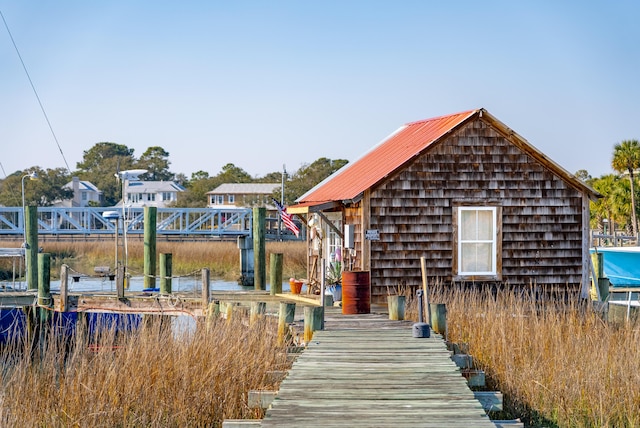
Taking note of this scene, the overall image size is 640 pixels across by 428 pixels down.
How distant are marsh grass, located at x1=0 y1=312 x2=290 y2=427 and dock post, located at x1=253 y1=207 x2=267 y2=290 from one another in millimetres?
14153

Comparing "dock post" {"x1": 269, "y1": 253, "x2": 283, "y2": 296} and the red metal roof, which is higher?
the red metal roof

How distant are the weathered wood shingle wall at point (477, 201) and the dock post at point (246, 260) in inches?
635

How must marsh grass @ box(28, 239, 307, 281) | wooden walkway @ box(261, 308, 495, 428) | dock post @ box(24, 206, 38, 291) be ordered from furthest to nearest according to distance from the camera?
marsh grass @ box(28, 239, 307, 281)
dock post @ box(24, 206, 38, 291)
wooden walkway @ box(261, 308, 495, 428)

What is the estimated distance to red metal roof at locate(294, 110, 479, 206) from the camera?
20.6m

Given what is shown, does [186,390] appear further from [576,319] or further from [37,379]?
[576,319]

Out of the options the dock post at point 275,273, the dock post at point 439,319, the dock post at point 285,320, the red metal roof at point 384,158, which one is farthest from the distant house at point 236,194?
the dock post at point 439,319

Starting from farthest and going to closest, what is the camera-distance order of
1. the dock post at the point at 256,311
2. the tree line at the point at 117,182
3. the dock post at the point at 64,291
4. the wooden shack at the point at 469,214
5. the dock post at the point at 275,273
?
1. the tree line at the point at 117,182
2. the dock post at the point at 275,273
3. the dock post at the point at 64,291
4. the wooden shack at the point at 469,214
5. the dock post at the point at 256,311

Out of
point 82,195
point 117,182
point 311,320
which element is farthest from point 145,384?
point 82,195

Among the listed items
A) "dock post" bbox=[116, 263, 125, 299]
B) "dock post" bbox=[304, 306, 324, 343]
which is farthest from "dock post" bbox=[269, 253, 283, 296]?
"dock post" bbox=[304, 306, 324, 343]

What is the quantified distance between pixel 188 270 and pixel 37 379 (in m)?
30.8

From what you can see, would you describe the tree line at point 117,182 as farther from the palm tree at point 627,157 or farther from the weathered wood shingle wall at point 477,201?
the weathered wood shingle wall at point 477,201

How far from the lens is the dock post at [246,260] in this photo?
36.2 m

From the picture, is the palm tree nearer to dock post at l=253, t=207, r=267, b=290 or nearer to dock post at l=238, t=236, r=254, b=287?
dock post at l=238, t=236, r=254, b=287

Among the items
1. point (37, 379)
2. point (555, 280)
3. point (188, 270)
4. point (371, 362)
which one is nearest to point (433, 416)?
point (371, 362)
